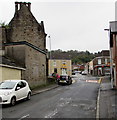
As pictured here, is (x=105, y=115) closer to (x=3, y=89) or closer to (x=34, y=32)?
(x=3, y=89)

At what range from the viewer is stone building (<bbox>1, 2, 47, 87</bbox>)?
19500mm

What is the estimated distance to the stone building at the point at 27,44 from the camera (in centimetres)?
1950

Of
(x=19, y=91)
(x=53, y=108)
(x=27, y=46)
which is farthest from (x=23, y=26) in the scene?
(x=53, y=108)

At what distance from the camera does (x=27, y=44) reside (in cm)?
1970

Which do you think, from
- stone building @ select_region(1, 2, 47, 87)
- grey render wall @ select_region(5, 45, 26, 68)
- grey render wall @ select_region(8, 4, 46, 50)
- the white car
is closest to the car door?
the white car

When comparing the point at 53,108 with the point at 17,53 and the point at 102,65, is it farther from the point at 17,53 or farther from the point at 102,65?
the point at 102,65

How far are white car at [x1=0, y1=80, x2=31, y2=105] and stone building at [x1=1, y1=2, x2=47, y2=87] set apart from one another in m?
6.56

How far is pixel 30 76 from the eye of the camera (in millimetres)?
20672

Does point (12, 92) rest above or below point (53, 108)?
above

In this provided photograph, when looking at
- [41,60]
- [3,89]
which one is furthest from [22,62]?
[3,89]

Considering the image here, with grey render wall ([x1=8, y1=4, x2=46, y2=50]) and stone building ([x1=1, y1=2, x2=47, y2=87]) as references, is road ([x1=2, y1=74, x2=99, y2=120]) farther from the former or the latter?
grey render wall ([x1=8, y1=4, x2=46, y2=50])

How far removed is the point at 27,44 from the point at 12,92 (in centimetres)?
938

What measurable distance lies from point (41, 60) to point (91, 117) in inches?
678

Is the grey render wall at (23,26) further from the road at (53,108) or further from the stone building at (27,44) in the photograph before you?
the road at (53,108)
